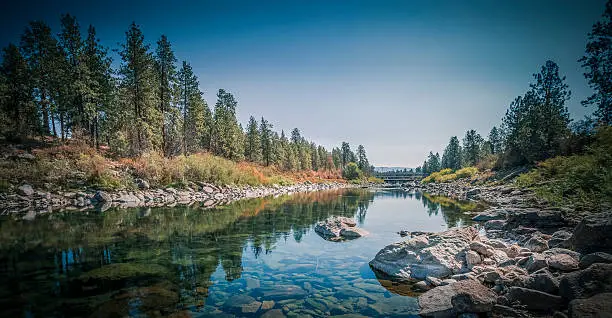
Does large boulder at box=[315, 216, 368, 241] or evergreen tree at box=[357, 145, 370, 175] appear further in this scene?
evergreen tree at box=[357, 145, 370, 175]

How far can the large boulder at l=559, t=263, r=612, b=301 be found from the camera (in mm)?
4660

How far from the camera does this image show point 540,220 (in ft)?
39.0

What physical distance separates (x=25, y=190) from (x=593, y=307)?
1065 inches

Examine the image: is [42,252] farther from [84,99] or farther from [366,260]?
[84,99]

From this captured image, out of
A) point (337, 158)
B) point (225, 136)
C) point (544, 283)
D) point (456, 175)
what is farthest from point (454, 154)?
point (544, 283)

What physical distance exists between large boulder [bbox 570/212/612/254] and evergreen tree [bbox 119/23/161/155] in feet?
115

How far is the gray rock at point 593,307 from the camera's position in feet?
12.4

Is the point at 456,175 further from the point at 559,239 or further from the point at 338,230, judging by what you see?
the point at 559,239

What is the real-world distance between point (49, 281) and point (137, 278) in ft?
5.84

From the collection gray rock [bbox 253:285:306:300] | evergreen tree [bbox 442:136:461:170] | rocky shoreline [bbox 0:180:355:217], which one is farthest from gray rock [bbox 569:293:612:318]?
evergreen tree [bbox 442:136:461:170]

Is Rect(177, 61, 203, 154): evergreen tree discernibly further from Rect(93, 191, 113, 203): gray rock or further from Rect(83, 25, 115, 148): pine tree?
Rect(93, 191, 113, 203): gray rock

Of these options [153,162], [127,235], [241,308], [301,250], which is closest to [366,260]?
[301,250]

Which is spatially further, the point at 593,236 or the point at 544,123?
the point at 544,123

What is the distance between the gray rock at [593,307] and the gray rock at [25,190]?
26.5 meters
